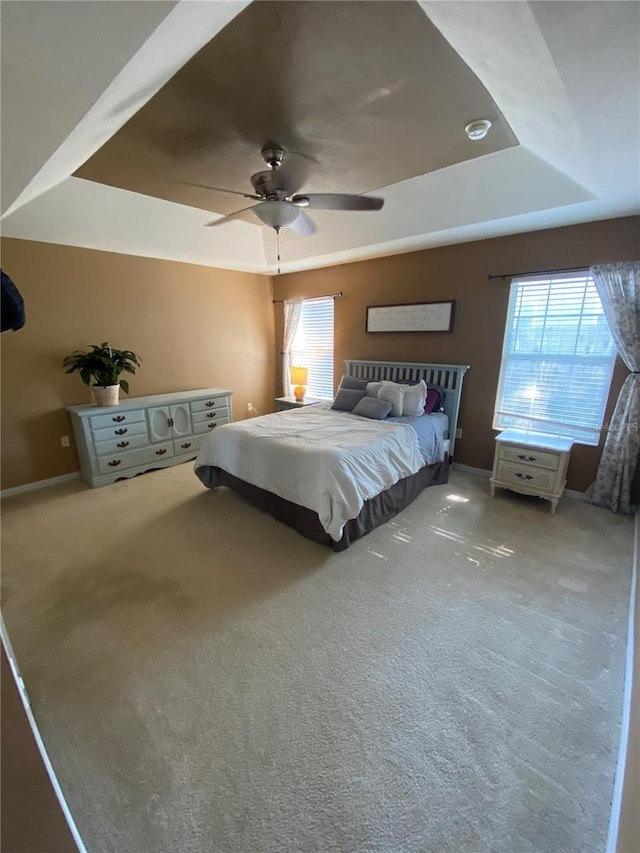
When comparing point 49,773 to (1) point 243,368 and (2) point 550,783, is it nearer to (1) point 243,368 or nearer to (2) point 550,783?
(2) point 550,783

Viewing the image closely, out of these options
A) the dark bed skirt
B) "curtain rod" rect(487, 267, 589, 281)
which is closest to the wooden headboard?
the dark bed skirt

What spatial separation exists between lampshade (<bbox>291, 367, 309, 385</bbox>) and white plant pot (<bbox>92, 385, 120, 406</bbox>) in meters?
2.35

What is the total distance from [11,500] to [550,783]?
442cm

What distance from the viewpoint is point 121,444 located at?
148 inches

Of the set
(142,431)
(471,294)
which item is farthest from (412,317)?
(142,431)

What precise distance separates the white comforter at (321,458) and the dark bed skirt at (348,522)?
11cm

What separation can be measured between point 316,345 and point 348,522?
341cm

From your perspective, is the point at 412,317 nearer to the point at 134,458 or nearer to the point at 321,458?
the point at 321,458

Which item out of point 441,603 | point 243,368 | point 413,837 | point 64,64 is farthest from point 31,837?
point 243,368

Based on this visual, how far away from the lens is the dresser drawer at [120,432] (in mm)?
3574

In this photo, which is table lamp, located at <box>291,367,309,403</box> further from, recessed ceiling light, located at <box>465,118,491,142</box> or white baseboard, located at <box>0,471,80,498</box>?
recessed ceiling light, located at <box>465,118,491,142</box>

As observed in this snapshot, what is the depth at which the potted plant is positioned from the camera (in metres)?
3.56

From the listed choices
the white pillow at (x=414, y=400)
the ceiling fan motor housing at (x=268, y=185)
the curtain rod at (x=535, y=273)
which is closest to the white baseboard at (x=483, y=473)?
the white pillow at (x=414, y=400)

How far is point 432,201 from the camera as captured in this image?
300 centimetres
